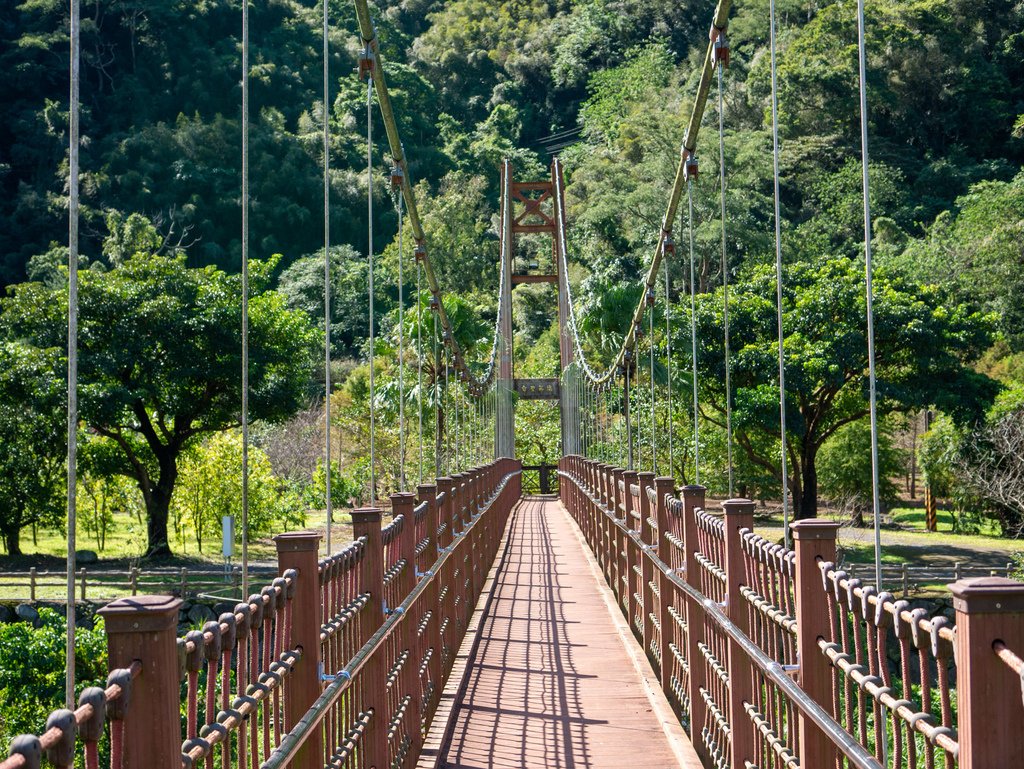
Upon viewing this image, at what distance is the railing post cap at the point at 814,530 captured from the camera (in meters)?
3.06

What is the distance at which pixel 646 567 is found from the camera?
7488mm

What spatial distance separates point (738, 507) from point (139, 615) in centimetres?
271

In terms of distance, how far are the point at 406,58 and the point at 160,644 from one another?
234 ft

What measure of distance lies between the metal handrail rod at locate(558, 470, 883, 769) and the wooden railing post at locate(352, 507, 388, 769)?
1.25 meters

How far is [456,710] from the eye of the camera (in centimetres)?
615

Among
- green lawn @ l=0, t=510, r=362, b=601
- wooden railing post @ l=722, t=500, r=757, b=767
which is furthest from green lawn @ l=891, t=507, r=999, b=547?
wooden railing post @ l=722, t=500, r=757, b=767

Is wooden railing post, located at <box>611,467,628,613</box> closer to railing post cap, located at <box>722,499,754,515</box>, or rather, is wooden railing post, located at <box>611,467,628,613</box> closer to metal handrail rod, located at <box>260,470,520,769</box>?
metal handrail rod, located at <box>260,470,520,769</box>

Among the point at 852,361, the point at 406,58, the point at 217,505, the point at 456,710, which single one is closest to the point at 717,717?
the point at 456,710

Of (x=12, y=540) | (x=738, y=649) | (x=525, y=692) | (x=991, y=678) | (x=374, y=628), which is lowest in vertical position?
(x=12, y=540)

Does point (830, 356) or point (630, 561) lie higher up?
point (830, 356)

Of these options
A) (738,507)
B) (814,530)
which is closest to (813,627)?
(814,530)

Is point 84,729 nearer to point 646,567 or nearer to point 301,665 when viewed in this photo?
point 301,665

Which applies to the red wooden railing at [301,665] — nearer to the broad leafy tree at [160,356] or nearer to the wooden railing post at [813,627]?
the wooden railing post at [813,627]

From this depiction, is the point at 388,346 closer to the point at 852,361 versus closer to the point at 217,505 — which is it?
the point at 217,505
